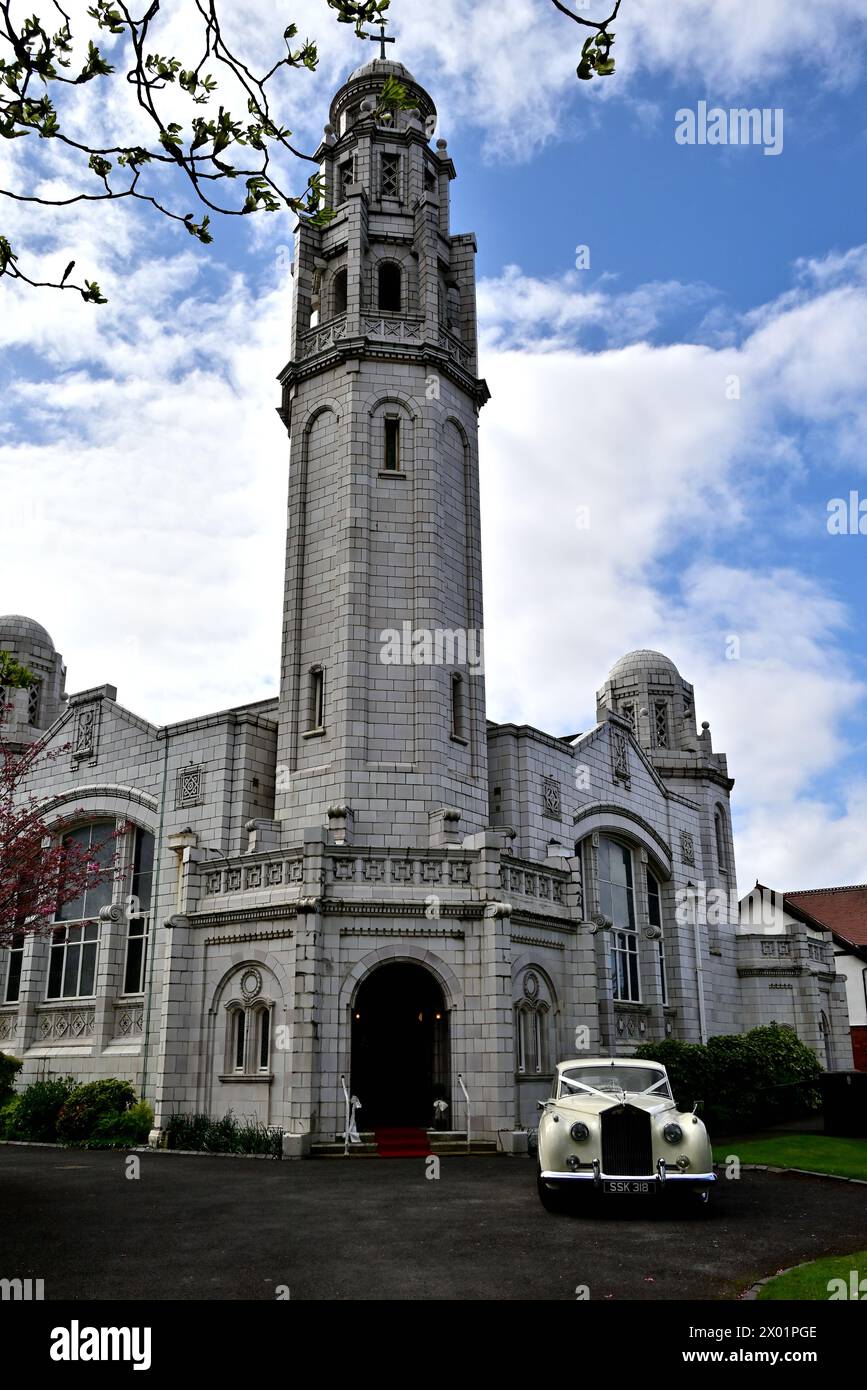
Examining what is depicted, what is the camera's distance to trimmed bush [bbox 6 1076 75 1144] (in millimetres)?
27062

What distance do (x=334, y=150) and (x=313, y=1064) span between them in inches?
1045

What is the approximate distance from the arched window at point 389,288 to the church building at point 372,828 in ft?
0.29

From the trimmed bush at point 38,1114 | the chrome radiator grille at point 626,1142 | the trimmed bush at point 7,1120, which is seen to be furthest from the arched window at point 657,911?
the chrome radiator grille at point 626,1142

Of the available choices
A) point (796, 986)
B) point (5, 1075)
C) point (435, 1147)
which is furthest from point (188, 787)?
point (796, 986)

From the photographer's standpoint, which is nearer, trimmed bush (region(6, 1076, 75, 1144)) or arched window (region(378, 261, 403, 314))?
trimmed bush (region(6, 1076, 75, 1144))

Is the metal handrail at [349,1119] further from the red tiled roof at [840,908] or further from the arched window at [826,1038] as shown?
the red tiled roof at [840,908]

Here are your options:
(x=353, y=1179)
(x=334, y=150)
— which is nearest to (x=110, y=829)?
(x=353, y=1179)

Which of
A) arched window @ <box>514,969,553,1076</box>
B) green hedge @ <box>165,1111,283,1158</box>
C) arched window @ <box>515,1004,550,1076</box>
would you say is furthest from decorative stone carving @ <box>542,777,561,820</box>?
green hedge @ <box>165,1111,283,1158</box>

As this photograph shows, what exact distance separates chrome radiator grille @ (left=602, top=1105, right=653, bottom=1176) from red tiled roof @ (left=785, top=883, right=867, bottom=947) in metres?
39.5

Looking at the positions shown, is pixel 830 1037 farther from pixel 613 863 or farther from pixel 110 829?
pixel 110 829

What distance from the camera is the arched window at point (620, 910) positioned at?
112ft

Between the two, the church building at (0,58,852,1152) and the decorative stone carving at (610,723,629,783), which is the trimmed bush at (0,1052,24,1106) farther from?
the decorative stone carving at (610,723,629,783)

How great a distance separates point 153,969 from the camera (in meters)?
28.9
